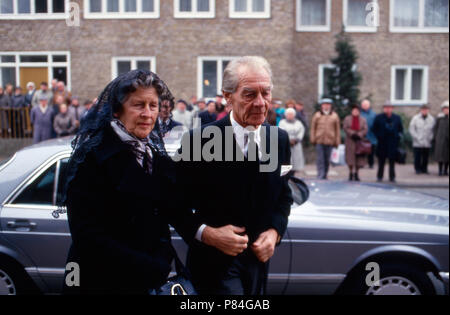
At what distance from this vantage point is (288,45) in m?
17.5

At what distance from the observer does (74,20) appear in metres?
2.79

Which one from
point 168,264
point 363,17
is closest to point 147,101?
point 168,264

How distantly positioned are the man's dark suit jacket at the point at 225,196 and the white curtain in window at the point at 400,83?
1898 centimetres

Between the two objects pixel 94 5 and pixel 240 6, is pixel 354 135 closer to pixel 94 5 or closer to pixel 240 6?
pixel 240 6

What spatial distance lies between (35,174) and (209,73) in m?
14.7

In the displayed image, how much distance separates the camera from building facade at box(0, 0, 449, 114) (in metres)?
16.1

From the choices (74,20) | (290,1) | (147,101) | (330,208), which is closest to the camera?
(147,101)

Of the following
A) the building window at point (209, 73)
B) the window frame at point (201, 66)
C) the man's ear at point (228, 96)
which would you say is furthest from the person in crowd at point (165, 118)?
the window frame at point (201, 66)

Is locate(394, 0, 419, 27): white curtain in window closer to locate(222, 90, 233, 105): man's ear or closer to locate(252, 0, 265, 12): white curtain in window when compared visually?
locate(252, 0, 265, 12): white curtain in window

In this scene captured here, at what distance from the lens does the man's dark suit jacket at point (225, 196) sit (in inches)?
98.1

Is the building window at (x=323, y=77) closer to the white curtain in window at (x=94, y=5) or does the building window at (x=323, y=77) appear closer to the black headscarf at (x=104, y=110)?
the white curtain in window at (x=94, y=5)

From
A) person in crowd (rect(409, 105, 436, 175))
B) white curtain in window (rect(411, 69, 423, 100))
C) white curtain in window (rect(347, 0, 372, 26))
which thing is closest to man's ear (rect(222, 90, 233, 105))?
person in crowd (rect(409, 105, 436, 175))

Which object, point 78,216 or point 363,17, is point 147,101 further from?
point 363,17
